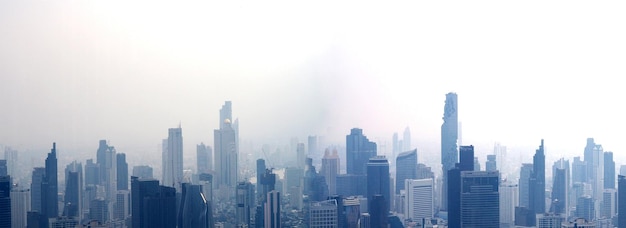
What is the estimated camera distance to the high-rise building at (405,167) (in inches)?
320

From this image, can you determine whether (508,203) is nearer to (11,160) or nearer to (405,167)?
(405,167)

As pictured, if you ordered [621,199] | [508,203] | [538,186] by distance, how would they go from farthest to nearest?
[538,186], [508,203], [621,199]

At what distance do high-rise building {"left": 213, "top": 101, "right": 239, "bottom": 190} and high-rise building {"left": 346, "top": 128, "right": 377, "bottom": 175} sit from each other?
1.27m

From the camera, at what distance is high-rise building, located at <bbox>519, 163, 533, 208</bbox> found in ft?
26.3

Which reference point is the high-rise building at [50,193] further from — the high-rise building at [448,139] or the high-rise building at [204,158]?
the high-rise building at [448,139]

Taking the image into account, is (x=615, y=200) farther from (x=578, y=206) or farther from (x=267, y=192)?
(x=267, y=192)

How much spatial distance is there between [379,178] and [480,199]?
116 centimetres

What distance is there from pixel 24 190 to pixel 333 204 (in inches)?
116

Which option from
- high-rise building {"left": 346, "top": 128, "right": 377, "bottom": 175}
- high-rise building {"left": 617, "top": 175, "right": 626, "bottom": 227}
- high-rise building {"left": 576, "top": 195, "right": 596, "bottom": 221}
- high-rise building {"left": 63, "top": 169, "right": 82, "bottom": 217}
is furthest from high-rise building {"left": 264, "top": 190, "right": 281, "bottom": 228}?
high-rise building {"left": 617, "top": 175, "right": 626, "bottom": 227}

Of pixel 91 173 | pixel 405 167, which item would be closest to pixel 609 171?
pixel 405 167

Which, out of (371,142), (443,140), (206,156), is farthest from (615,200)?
(206,156)

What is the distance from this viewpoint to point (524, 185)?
8.21 metres

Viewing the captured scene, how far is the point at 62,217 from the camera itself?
5.95 m

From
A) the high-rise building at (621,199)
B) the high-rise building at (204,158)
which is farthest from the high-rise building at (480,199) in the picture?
the high-rise building at (204,158)
